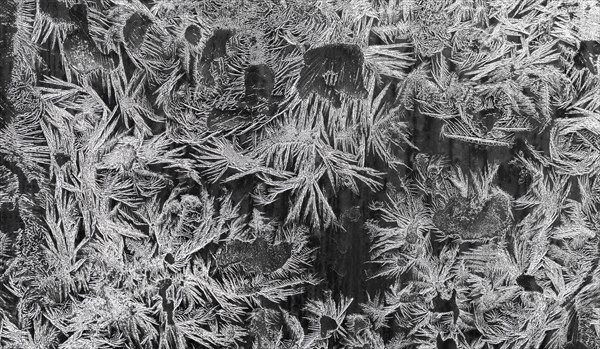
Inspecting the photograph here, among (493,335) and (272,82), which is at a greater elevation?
(272,82)

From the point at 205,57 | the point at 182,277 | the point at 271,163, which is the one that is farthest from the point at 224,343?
the point at 205,57

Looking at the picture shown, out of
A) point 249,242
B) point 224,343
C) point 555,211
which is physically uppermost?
point 555,211

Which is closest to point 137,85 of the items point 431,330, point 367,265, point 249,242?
point 249,242

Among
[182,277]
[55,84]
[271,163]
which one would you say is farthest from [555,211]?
[55,84]

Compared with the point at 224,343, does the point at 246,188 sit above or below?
above

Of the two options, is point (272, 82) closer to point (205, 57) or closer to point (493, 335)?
point (205, 57)

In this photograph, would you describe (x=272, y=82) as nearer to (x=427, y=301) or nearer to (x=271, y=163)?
A: (x=271, y=163)
